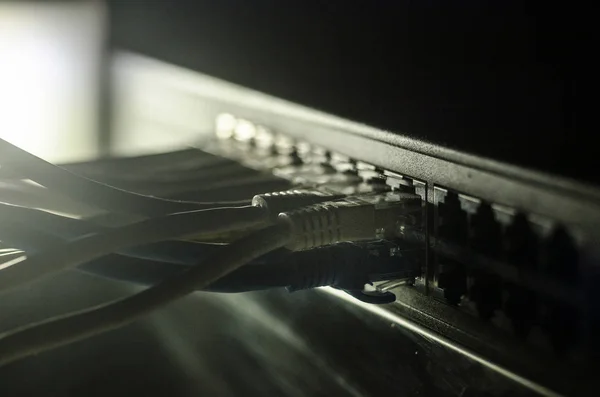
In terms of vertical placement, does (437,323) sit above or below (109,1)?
below

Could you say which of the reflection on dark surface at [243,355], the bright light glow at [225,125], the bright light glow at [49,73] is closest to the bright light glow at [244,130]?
the bright light glow at [225,125]

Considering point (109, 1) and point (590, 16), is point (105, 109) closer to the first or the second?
point (109, 1)

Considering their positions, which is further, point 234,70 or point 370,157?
point 234,70

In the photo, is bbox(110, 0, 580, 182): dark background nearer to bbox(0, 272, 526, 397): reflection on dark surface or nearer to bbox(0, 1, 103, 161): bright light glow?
bbox(0, 272, 526, 397): reflection on dark surface

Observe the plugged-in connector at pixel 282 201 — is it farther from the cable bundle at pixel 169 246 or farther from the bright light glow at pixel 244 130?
the bright light glow at pixel 244 130

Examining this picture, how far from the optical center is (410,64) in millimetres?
385

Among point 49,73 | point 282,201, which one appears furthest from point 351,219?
point 49,73

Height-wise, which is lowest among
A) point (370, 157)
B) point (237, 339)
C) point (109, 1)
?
point (237, 339)

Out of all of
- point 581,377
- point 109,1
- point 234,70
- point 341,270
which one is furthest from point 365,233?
point 109,1

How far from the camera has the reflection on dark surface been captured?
365mm

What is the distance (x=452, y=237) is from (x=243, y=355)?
0.15m

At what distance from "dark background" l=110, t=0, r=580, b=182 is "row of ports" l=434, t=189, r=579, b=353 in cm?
3

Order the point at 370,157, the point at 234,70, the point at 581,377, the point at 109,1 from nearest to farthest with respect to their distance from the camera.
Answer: the point at 581,377 < the point at 370,157 < the point at 234,70 < the point at 109,1

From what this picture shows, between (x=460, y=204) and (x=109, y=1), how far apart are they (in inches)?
27.5
